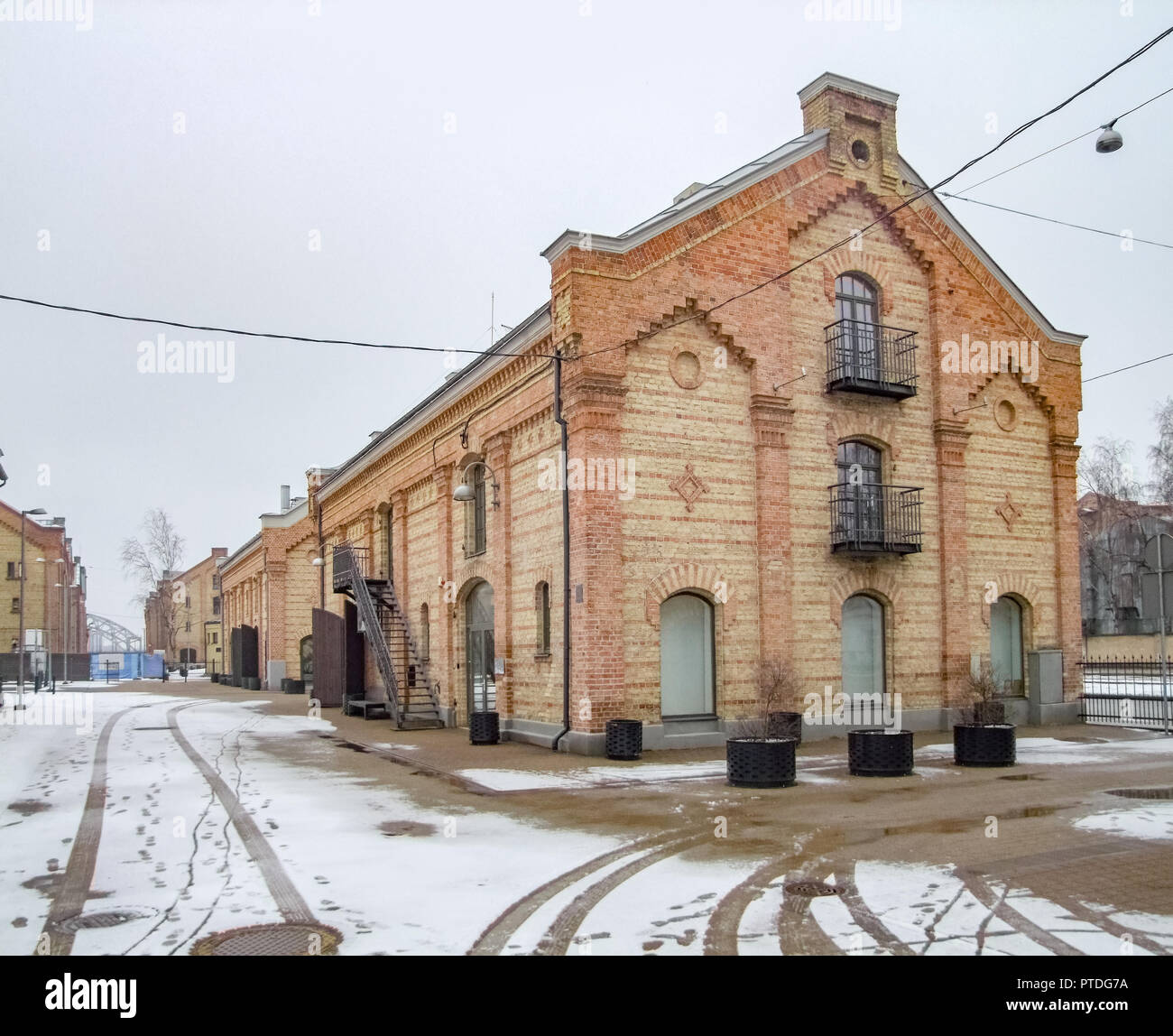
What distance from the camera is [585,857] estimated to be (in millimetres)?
9445

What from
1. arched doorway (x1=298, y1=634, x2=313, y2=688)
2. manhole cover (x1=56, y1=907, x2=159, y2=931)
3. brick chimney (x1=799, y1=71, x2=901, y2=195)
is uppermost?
brick chimney (x1=799, y1=71, x2=901, y2=195)

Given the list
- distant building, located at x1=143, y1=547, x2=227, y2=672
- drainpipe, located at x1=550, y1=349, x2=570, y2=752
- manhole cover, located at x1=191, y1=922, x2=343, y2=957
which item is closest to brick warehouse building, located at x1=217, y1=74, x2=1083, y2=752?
drainpipe, located at x1=550, y1=349, x2=570, y2=752

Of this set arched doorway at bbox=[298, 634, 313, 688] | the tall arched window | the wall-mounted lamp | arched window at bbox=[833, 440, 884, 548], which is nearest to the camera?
arched window at bbox=[833, 440, 884, 548]

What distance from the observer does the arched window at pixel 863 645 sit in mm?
20828

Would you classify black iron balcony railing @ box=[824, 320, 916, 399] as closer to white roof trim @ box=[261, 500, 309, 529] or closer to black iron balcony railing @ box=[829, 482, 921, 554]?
black iron balcony railing @ box=[829, 482, 921, 554]

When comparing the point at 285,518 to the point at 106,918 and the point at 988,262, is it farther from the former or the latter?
the point at 106,918

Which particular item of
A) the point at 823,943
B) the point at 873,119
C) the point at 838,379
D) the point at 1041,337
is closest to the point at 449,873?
the point at 823,943

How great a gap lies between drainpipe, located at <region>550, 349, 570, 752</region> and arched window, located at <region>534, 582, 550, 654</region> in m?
1.41

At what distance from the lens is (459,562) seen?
80.9 feet

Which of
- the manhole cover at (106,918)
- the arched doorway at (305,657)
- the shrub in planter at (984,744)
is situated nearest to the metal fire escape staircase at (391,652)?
the shrub in planter at (984,744)

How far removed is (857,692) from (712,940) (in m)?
14.8

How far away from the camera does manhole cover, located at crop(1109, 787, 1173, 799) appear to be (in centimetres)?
1279

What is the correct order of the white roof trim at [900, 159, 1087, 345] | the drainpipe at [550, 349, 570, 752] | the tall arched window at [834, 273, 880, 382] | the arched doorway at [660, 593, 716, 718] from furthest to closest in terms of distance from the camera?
1. the white roof trim at [900, 159, 1087, 345]
2. the tall arched window at [834, 273, 880, 382]
3. the arched doorway at [660, 593, 716, 718]
4. the drainpipe at [550, 349, 570, 752]

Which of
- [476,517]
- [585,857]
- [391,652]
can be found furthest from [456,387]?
[585,857]
